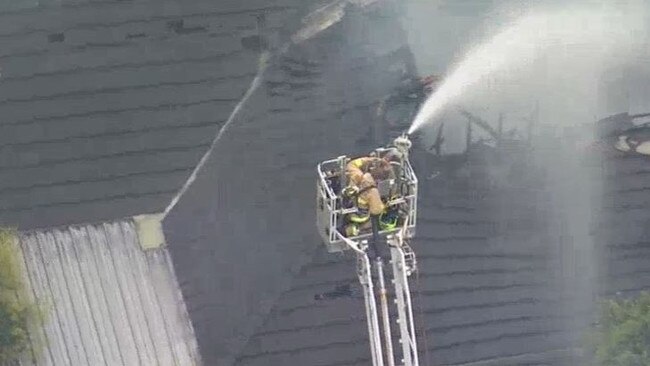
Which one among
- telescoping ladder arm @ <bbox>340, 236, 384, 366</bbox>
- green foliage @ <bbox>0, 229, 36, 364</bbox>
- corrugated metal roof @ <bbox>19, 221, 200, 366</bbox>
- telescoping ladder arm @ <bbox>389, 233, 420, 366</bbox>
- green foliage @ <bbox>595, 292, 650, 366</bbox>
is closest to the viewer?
telescoping ladder arm @ <bbox>389, 233, 420, 366</bbox>

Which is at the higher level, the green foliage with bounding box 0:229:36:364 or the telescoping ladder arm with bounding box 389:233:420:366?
the green foliage with bounding box 0:229:36:364

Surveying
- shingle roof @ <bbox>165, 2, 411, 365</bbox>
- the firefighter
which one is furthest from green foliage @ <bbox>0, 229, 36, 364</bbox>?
the firefighter

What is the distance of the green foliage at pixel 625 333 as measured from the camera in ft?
24.1

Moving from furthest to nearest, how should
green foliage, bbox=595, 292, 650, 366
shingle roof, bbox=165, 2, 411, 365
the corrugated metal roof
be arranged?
shingle roof, bbox=165, 2, 411, 365
the corrugated metal roof
green foliage, bbox=595, 292, 650, 366

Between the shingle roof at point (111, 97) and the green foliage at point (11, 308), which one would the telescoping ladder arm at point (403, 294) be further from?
the green foliage at point (11, 308)

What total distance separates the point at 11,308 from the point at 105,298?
31.7 inches

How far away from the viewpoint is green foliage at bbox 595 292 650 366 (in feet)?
24.1

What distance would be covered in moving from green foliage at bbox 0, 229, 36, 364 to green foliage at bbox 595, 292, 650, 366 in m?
4.73

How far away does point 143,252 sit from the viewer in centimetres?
784

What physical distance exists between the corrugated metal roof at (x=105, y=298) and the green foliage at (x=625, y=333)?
135 inches

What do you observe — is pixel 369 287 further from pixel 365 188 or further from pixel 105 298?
pixel 105 298

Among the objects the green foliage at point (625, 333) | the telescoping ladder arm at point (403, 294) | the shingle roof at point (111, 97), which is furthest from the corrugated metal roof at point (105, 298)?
the green foliage at point (625, 333)

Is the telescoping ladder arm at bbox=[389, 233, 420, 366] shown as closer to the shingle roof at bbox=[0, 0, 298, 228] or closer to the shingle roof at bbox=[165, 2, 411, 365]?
the shingle roof at bbox=[165, 2, 411, 365]

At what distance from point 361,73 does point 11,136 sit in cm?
300
